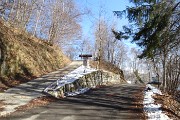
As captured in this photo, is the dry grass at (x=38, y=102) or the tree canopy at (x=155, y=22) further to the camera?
the tree canopy at (x=155, y=22)

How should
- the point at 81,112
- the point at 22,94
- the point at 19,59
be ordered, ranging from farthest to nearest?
the point at 19,59
the point at 22,94
the point at 81,112

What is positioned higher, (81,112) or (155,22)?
(155,22)

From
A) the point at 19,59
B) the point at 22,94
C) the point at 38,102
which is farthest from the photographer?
the point at 19,59

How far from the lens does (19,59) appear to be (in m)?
23.4

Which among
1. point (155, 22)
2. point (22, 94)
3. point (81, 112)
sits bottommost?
point (81, 112)

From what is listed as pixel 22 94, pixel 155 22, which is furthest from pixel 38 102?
pixel 155 22

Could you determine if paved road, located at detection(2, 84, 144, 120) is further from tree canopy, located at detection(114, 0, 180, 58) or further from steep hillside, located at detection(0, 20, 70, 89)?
steep hillside, located at detection(0, 20, 70, 89)

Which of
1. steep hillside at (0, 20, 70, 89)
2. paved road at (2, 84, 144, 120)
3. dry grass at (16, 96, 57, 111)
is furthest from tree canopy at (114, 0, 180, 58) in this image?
steep hillside at (0, 20, 70, 89)

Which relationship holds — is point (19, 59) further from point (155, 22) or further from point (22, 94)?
point (155, 22)

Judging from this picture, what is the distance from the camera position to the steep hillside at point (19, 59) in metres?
20.6

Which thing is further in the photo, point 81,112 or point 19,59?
point 19,59

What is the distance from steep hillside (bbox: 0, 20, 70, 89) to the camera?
67.5 ft

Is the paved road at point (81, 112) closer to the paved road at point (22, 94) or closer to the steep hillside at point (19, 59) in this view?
the paved road at point (22, 94)

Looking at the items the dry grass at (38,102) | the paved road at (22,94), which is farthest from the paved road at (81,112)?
the paved road at (22,94)
